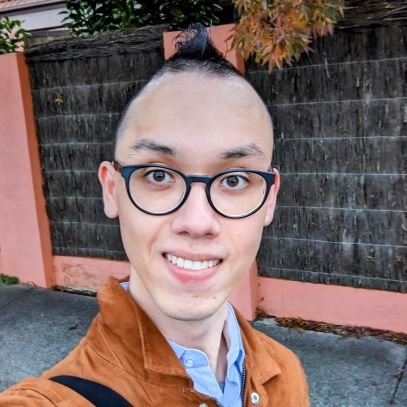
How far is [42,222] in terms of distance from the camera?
4.77 metres

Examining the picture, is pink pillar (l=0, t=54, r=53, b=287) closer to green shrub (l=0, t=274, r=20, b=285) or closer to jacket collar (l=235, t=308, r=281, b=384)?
green shrub (l=0, t=274, r=20, b=285)

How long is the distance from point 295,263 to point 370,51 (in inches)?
60.3

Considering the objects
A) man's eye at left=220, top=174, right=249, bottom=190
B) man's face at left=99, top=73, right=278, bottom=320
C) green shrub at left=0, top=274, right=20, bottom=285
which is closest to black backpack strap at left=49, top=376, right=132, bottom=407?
man's face at left=99, top=73, right=278, bottom=320

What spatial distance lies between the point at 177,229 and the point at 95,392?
14.4 inches

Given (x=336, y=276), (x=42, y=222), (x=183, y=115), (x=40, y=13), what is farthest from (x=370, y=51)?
(x=40, y=13)

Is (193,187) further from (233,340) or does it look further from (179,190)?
(233,340)

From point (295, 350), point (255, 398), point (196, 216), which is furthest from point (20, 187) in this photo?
point (196, 216)

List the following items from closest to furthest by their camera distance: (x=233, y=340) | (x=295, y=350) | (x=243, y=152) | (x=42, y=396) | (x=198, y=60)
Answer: (x=42, y=396)
(x=243, y=152)
(x=198, y=60)
(x=233, y=340)
(x=295, y=350)

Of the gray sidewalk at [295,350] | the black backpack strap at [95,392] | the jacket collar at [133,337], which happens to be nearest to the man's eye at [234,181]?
the jacket collar at [133,337]

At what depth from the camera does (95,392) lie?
42.6 inches

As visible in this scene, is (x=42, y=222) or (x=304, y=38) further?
(x=42, y=222)

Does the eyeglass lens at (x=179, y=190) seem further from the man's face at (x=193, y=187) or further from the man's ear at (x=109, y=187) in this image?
the man's ear at (x=109, y=187)

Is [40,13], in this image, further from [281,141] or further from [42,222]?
[281,141]

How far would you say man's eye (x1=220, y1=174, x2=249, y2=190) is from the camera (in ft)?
3.71
